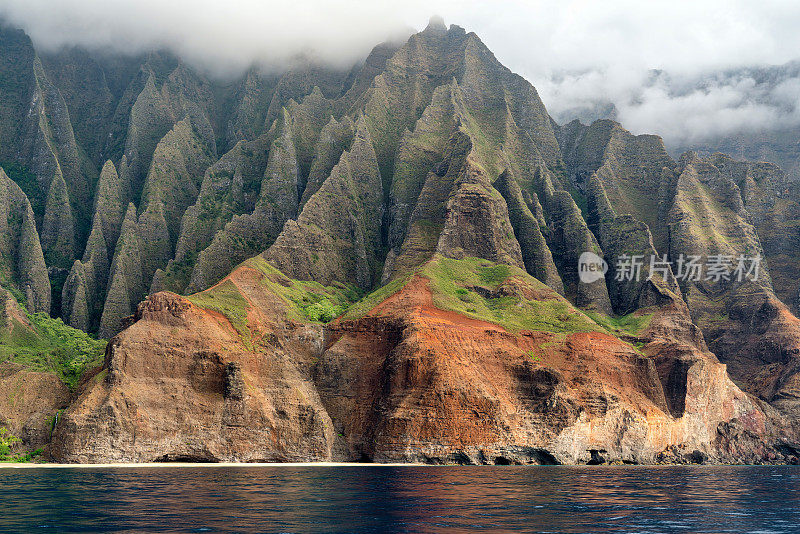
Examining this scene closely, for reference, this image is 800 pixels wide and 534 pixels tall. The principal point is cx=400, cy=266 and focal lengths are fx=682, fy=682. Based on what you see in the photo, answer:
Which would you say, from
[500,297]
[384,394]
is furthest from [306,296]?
[500,297]

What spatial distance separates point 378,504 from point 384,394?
78.7m

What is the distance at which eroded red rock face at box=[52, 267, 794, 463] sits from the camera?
119312 mm

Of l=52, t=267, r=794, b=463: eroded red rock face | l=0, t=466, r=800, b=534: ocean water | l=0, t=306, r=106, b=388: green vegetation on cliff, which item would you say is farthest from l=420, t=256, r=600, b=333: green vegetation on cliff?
l=0, t=306, r=106, b=388: green vegetation on cliff

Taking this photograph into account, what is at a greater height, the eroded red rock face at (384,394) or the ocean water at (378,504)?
the eroded red rock face at (384,394)

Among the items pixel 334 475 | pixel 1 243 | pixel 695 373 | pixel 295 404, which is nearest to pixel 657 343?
pixel 695 373

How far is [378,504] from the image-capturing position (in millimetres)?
57219

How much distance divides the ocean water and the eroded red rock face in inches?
1187

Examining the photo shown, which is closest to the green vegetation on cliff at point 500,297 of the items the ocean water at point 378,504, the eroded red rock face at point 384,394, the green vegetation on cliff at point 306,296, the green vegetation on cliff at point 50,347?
the eroded red rock face at point 384,394

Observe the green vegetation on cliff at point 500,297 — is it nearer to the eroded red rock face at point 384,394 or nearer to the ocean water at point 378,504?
the eroded red rock face at point 384,394

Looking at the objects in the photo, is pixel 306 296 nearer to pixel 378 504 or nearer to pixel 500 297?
pixel 500 297

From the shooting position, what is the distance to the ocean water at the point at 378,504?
Result: 147 ft

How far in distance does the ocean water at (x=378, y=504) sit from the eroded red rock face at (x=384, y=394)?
30152 mm

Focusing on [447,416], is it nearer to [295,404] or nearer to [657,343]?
[295,404]

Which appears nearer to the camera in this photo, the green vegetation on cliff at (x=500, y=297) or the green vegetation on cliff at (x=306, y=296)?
the green vegetation on cliff at (x=500, y=297)
